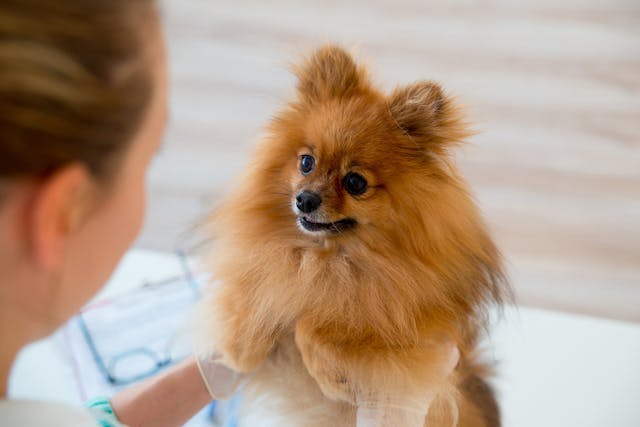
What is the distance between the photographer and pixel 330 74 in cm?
114

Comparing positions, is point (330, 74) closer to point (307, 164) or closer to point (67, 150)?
point (307, 164)

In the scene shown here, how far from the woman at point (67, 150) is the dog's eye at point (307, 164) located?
16.1 inches

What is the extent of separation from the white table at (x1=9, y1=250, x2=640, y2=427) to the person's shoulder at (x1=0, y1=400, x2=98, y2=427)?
101 centimetres

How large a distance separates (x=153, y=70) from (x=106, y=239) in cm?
18

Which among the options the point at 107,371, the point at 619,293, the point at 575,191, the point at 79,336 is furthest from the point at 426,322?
the point at 575,191

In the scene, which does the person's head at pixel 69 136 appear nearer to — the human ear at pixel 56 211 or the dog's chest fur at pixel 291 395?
the human ear at pixel 56 211

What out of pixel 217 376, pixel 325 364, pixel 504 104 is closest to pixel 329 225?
pixel 325 364

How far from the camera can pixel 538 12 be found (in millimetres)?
3070

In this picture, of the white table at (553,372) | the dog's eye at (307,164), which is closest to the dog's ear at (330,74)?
the dog's eye at (307,164)

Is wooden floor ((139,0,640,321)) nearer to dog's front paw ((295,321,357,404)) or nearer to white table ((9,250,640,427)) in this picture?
white table ((9,250,640,427))

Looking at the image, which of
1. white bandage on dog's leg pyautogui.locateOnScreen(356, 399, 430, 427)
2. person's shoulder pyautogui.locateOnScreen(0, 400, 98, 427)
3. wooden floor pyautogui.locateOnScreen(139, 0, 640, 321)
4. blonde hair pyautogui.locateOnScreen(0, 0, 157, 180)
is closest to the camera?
blonde hair pyautogui.locateOnScreen(0, 0, 157, 180)

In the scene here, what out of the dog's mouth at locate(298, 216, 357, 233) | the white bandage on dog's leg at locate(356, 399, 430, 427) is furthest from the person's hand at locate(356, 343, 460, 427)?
the dog's mouth at locate(298, 216, 357, 233)

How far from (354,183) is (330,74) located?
0.20m

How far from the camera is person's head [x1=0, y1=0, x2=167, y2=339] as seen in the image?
1.78 ft
